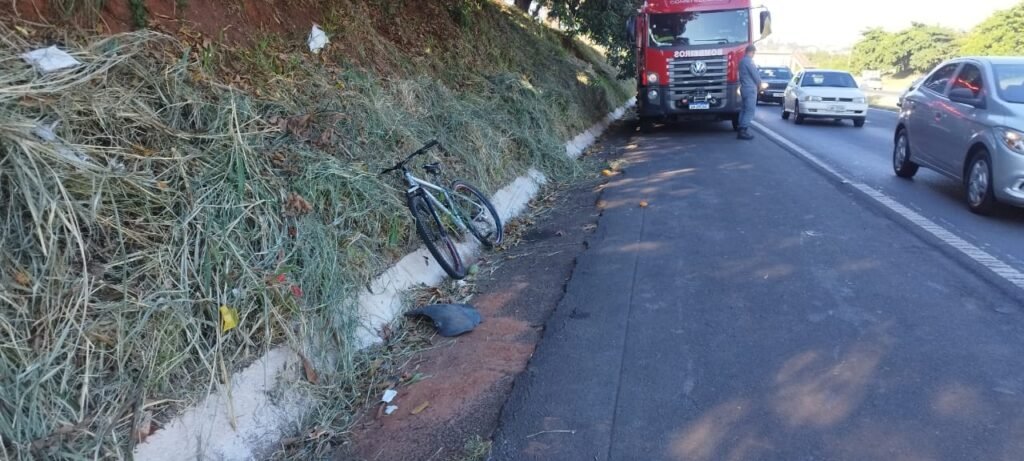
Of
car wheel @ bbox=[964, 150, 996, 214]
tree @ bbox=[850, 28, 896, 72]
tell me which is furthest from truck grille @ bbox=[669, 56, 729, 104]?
tree @ bbox=[850, 28, 896, 72]

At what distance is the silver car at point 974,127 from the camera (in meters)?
7.75

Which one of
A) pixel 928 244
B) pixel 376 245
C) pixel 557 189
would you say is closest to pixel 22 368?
pixel 376 245

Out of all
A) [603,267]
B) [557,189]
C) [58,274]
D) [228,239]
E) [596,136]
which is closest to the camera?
[58,274]

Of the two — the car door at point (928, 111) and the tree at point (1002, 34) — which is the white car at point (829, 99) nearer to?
the car door at point (928, 111)

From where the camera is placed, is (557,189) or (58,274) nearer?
(58,274)

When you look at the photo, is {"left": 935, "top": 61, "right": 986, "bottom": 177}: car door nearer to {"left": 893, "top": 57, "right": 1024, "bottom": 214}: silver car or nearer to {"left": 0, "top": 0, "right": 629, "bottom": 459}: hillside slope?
{"left": 893, "top": 57, "right": 1024, "bottom": 214}: silver car

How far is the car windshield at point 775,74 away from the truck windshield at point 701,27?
17197 millimetres

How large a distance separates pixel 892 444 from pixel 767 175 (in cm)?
802

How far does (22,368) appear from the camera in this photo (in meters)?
3.26

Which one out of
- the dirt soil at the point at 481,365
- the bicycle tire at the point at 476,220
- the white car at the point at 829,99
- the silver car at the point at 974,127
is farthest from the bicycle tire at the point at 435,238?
the white car at the point at 829,99

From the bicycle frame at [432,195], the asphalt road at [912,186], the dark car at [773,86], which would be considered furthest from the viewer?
the dark car at [773,86]

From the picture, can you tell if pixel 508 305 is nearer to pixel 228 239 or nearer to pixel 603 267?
pixel 603 267

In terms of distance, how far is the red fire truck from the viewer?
15.9 meters

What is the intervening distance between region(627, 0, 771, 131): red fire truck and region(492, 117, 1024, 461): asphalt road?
27.3ft
